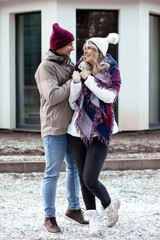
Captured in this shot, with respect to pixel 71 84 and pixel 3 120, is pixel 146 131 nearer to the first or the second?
pixel 3 120

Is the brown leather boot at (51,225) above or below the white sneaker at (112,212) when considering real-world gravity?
below

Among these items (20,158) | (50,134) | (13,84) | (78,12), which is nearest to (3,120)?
(13,84)

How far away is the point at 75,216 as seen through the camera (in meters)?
4.82

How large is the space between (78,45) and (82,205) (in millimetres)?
7544

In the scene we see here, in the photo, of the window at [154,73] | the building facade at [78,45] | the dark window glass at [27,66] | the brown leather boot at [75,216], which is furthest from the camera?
the window at [154,73]

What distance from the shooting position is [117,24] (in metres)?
12.7

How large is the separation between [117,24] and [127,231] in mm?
8882

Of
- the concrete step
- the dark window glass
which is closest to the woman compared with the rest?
the concrete step

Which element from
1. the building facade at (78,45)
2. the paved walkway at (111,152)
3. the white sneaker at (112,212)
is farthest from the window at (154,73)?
the white sneaker at (112,212)

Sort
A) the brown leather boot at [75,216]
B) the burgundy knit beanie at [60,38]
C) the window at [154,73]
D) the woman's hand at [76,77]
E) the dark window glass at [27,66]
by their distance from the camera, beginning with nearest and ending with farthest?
the woman's hand at [76,77] < the burgundy knit beanie at [60,38] < the brown leather boot at [75,216] < the dark window glass at [27,66] < the window at [154,73]

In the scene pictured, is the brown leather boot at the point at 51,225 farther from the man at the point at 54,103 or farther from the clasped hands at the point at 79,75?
the clasped hands at the point at 79,75

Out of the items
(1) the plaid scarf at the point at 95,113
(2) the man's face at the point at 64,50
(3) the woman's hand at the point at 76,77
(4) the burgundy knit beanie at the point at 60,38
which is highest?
(4) the burgundy knit beanie at the point at 60,38

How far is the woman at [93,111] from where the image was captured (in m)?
4.30

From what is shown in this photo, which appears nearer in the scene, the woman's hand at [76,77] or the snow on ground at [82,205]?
the woman's hand at [76,77]
